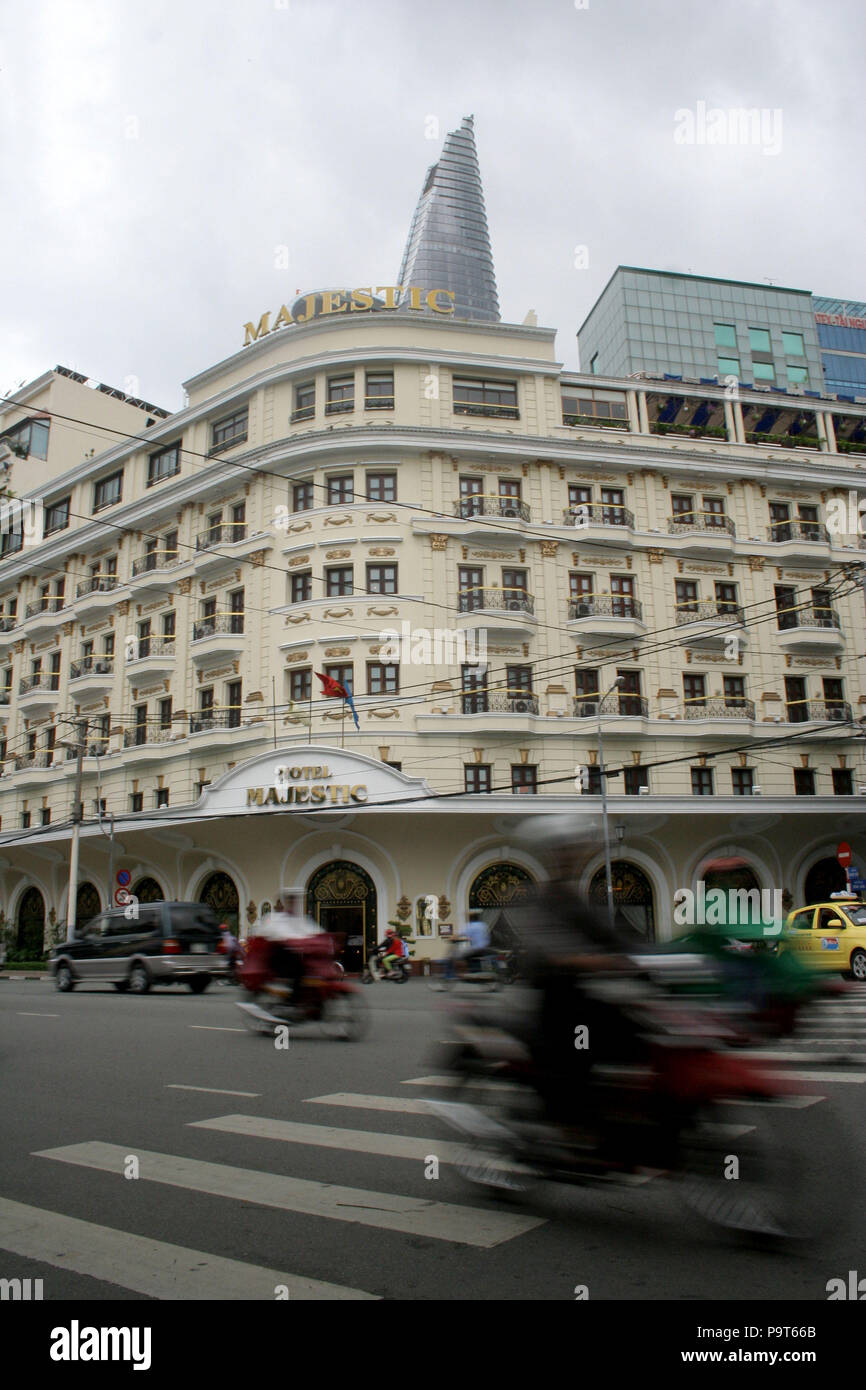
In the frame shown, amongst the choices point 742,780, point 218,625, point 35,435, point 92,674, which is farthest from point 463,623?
point 35,435

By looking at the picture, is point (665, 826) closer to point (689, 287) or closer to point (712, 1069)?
point (712, 1069)

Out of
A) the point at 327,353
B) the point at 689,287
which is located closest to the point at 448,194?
the point at 689,287

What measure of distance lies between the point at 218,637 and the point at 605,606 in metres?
12.3

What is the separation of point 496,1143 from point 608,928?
1.15m

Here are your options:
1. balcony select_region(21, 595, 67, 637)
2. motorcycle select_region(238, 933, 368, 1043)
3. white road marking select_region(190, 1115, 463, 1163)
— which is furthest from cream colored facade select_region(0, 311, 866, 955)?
white road marking select_region(190, 1115, 463, 1163)

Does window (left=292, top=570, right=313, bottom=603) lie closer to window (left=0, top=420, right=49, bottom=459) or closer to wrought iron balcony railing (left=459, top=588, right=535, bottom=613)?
wrought iron balcony railing (left=459, top=588, right=535, bottom=613)

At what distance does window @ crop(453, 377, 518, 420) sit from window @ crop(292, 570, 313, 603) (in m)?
7.26

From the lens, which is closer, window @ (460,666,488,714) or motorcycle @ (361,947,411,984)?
motorcycle @ (361,947,411,984)

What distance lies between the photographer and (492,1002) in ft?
16.7

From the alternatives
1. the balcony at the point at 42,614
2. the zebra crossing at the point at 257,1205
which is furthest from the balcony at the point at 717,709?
the zebra crossing at the point at 257,1205

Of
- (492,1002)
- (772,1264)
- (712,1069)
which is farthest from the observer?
(492,1002)

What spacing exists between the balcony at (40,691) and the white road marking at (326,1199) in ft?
115

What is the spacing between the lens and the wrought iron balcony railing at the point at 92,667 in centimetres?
3644

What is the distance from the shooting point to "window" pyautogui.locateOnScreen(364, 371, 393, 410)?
1231 inches
